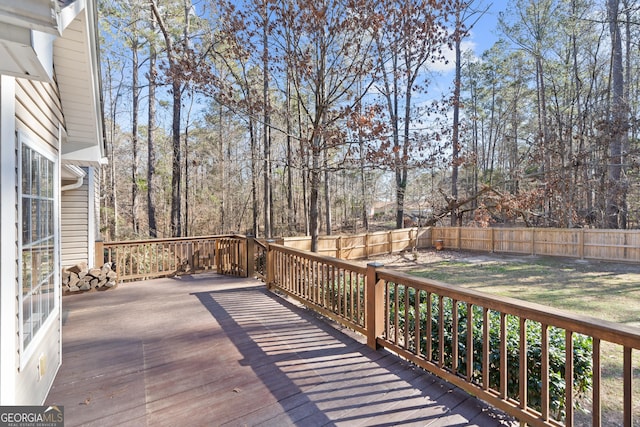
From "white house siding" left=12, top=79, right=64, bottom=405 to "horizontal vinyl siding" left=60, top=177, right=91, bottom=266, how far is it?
4021 mm

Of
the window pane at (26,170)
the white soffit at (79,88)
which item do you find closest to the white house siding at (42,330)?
the window pane at (26,170)

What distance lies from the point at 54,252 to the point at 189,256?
15.4 ft

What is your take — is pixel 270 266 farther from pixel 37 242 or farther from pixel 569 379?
pixel 569 379

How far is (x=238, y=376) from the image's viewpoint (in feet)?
9.23

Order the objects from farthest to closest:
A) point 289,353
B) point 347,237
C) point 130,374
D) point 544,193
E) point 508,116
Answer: point 508,116
point 347,237
point 544,193
point 289,353
point 130,374

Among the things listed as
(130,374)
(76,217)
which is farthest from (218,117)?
(130,374)

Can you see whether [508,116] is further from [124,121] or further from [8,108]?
[8,108]

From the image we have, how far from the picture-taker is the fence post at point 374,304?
3.24 m

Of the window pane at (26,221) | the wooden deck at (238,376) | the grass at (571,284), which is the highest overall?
the window pane at (26,221)

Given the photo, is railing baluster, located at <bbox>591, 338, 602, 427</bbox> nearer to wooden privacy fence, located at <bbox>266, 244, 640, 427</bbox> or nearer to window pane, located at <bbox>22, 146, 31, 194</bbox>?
wooden privacy fence, located at <bbox>266, 244, 640, 427</bbox>

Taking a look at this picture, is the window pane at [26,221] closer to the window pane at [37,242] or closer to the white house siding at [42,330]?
the window pane at [37,242]

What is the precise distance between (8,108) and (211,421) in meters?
2.27

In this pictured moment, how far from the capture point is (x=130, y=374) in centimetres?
289

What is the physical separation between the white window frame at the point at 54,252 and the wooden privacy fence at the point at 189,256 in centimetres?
390
